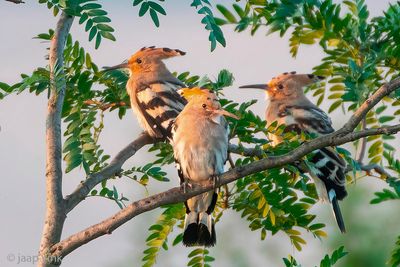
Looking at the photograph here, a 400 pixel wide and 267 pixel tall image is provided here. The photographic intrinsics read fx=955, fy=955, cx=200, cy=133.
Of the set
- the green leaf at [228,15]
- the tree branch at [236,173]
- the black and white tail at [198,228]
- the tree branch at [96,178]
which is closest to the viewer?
Answer: the tree branch at [236,173]

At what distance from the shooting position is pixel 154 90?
4.48m

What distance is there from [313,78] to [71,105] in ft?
6.49

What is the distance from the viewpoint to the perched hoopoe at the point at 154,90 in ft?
13.5

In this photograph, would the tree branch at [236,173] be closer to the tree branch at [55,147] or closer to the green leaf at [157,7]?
the tree branch at [55,147]

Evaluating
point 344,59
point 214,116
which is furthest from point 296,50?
point 214,116

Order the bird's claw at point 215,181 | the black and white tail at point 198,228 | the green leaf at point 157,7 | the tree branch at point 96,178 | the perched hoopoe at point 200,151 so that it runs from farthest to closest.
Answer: the black and white tail at point 198,228
the perched hoopoe at point 200,151
the tree branch at point 96,178
the bird's claw at point 215,181
the green leaf at point 157,7

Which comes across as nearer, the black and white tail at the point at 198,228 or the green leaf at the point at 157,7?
the green leaf at the point at 157,7

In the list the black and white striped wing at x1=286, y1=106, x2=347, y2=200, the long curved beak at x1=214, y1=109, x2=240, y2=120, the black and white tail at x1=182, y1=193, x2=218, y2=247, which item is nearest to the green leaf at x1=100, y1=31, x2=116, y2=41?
the long curved beak at x1=214, y1=109, x2=240, y2=120

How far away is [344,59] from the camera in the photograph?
4090 mm

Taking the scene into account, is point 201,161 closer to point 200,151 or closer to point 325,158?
point 200,151

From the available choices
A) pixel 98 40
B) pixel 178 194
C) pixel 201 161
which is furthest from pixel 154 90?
pixel 178 194

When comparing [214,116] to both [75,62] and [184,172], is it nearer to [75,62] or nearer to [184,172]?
[184,172]

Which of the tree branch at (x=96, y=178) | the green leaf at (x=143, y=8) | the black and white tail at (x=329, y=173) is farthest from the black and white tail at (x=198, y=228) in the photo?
the black and white tail at (x=329, y=173)

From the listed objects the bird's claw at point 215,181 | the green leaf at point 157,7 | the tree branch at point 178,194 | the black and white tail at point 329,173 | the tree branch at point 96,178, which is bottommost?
the tree branch at point 178,194
